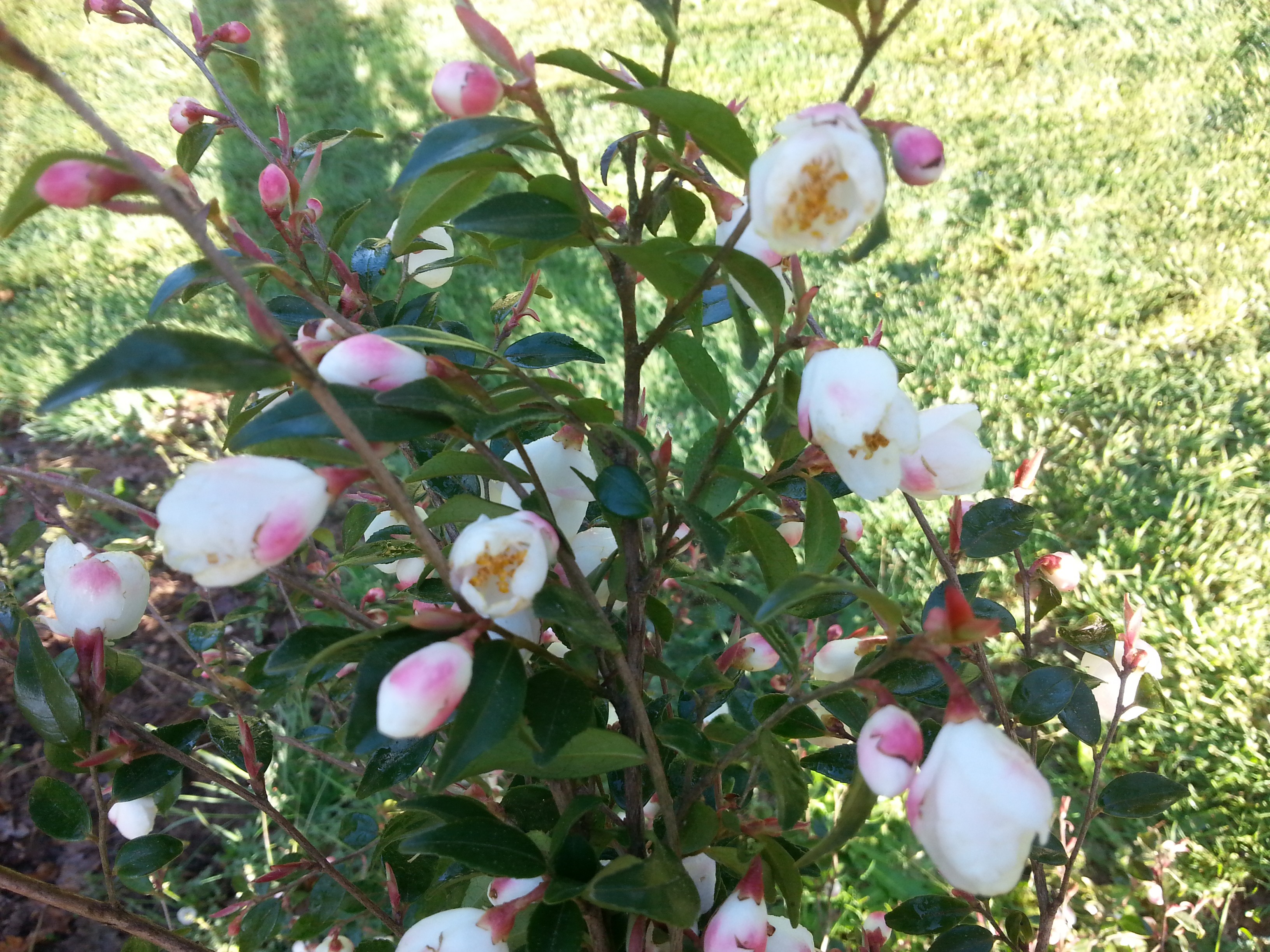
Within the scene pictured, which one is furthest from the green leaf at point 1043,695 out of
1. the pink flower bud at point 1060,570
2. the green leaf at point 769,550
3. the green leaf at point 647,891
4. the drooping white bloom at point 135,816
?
the drooping white bloom at point 135,816

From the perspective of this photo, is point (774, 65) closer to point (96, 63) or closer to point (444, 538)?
point (96, 63)

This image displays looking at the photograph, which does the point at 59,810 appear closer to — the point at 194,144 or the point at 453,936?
the point at 453,936

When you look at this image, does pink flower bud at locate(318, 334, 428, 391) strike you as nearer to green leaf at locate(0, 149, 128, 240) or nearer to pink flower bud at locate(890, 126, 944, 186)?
green leaf at locate(0, 149, 128, 240)

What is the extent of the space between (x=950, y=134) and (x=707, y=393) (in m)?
2.85

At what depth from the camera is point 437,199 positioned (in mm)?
612

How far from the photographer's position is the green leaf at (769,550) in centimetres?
69

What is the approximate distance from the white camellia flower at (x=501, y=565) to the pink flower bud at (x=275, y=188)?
0.43 meters

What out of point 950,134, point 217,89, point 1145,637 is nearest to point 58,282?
point 217,89

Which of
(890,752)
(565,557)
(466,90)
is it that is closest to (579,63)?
(466,90)

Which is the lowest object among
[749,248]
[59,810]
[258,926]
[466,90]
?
[258,926]

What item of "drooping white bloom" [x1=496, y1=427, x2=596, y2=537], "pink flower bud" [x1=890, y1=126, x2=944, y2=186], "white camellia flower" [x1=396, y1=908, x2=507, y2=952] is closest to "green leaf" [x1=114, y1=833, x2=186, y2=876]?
"white camellia flower" [x1=396, y1=908, x2=507, y2=952]

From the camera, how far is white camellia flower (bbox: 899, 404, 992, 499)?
1.93 feet

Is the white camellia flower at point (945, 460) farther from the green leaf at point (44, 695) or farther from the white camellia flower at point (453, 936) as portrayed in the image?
the green leaf at point (44, 695)

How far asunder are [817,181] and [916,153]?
72 millimetres
